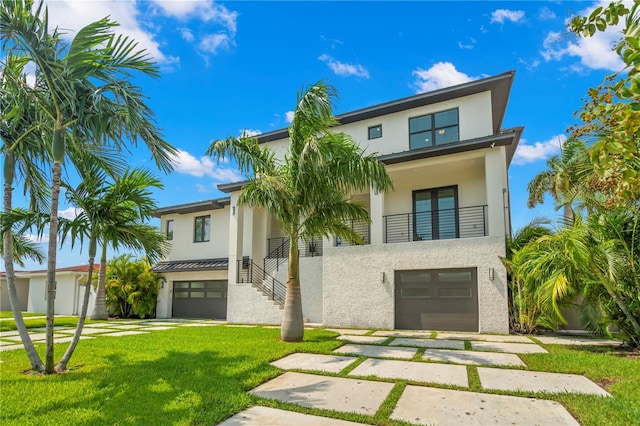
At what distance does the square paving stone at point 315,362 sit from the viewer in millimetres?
6617

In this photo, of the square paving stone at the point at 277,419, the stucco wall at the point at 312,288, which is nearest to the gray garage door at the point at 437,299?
the stucco wall at the point at 312,288

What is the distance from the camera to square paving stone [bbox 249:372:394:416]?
15.1 ft

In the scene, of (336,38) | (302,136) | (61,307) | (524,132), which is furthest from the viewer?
(61,307)

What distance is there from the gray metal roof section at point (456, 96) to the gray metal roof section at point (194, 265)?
8904 millimetres

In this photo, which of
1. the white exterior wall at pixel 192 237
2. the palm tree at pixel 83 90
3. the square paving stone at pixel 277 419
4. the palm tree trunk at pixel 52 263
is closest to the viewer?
the square paving stone at pixel 277 419

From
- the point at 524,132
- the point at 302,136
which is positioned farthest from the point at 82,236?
the point at 524,132

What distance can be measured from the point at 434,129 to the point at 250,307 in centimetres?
1031

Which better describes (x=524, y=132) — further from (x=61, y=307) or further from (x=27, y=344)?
(x=61, y=307)

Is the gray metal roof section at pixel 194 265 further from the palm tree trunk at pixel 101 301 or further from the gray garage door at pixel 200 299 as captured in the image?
the palm tree trunk at pixel 101 301

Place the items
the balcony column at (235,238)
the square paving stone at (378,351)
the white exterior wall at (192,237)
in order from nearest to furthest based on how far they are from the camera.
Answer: the square paving stone at (378,351)
the balcony column at (235,238)
the white exterior wall at (192,237)

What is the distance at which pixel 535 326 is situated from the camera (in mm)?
11148

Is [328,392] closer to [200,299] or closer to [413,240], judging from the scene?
[413,240]

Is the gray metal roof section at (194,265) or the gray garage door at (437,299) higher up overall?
the gray metal roof section at (194,265)

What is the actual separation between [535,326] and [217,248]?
14.6 meters
